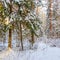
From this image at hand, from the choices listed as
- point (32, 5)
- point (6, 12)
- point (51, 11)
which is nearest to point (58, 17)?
point (51, 11)

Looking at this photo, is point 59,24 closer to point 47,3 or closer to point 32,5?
point 47,3

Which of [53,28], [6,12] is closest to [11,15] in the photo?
[6,12]

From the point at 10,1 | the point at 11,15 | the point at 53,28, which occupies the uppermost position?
the point at 10,1

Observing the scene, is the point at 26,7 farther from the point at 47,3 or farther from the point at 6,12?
the point at 47,3

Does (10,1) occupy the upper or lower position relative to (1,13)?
upper

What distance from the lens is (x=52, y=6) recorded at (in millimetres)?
22406

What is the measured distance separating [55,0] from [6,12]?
1418cm

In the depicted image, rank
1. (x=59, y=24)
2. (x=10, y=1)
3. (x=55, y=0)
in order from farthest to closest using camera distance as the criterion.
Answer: (x=55, y=0)
(x=59, y=24)
(x=10, y=1)

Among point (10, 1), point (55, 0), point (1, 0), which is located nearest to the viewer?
point (1, 0)

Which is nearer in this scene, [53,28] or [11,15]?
[11,15]

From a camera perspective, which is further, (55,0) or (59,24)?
(55,0)

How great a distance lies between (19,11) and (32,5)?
92 centimetres

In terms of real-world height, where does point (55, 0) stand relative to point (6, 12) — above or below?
above

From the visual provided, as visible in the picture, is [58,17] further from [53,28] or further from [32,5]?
[32,5]
